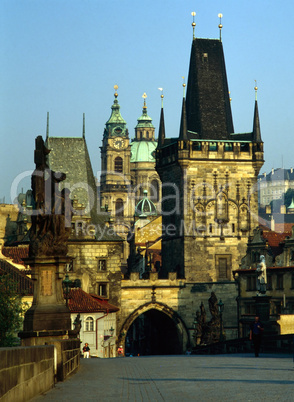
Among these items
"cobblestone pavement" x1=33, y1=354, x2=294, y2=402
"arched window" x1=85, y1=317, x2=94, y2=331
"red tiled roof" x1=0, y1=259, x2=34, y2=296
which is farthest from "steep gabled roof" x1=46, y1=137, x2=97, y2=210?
"cobblestone pavement" x1=33, y1=354, x2=294, y2=402

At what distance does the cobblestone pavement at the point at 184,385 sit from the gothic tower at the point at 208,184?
67085mm

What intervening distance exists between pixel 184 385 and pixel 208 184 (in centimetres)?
7616

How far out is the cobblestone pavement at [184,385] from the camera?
16984mm

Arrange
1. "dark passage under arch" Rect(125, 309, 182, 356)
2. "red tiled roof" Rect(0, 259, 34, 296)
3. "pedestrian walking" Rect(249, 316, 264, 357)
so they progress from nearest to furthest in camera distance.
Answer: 1. "pedestrian walking" Rect(249, 316, 264, 357)
2. "red tiled roof" Rect(0, 259, 34, 296)
3. "dark passage under arch" Rect(125, 309, 182, 356)

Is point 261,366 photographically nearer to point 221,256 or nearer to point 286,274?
point 286,274

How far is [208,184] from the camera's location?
95.4 m

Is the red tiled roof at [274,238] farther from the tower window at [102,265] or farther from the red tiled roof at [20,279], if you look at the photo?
the red tiled roof at [20,279]

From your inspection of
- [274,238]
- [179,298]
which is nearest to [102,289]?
[179,298]

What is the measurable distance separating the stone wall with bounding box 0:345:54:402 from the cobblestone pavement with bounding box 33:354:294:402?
259 mm

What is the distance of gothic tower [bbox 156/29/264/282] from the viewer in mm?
93625

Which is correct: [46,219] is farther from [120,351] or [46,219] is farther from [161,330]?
[161,330]

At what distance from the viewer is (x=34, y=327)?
27500 mm

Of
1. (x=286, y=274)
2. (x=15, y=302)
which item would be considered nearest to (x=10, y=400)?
(x=15, y=302)

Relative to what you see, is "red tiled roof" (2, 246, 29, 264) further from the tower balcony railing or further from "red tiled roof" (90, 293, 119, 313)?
the tower balcony railing
